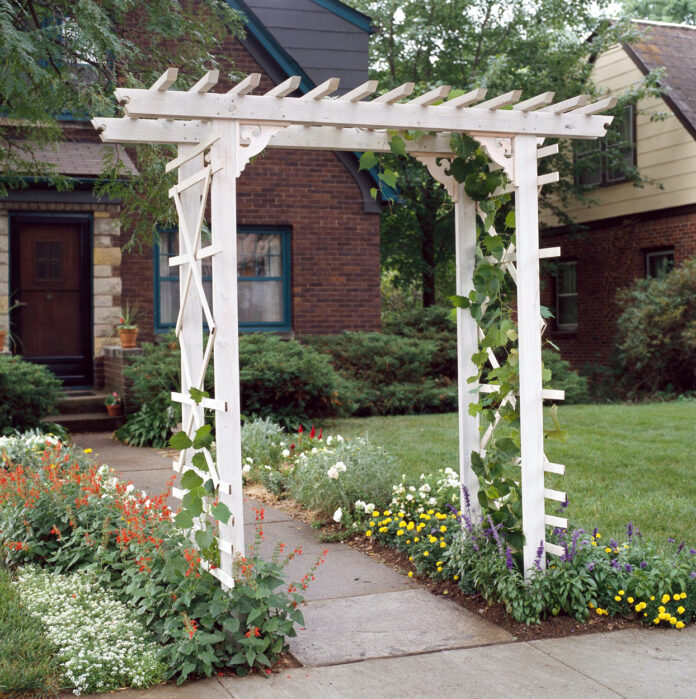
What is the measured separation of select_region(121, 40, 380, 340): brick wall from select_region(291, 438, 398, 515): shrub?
712 cm

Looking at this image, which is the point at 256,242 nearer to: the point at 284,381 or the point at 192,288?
the point at 284,381

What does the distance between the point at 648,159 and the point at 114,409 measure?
455 inches

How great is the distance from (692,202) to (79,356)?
36.3 feet

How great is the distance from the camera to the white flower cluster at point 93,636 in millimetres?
3934

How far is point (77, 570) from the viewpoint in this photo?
501 cm

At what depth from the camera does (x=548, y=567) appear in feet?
16.2

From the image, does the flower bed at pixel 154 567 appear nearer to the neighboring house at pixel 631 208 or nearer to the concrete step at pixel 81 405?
the concrete step at pixel 81 405

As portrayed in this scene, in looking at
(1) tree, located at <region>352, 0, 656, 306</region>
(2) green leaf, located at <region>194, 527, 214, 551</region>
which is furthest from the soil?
(1) tree, located at <region>352, 0, 656, 306</region>

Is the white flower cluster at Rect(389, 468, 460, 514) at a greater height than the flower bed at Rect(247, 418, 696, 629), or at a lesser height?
greater

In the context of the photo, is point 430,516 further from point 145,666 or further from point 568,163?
point 568,163

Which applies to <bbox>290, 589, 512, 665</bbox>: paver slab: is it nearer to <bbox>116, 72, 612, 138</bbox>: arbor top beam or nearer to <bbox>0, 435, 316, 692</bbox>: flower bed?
<bbox>0, 435, 316, 692</bbox>: flower bed

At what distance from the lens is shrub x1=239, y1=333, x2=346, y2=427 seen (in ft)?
36.1

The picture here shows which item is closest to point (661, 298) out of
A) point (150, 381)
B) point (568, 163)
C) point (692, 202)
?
point (692, 202)

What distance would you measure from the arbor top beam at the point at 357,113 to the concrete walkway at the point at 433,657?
8.38 feet
